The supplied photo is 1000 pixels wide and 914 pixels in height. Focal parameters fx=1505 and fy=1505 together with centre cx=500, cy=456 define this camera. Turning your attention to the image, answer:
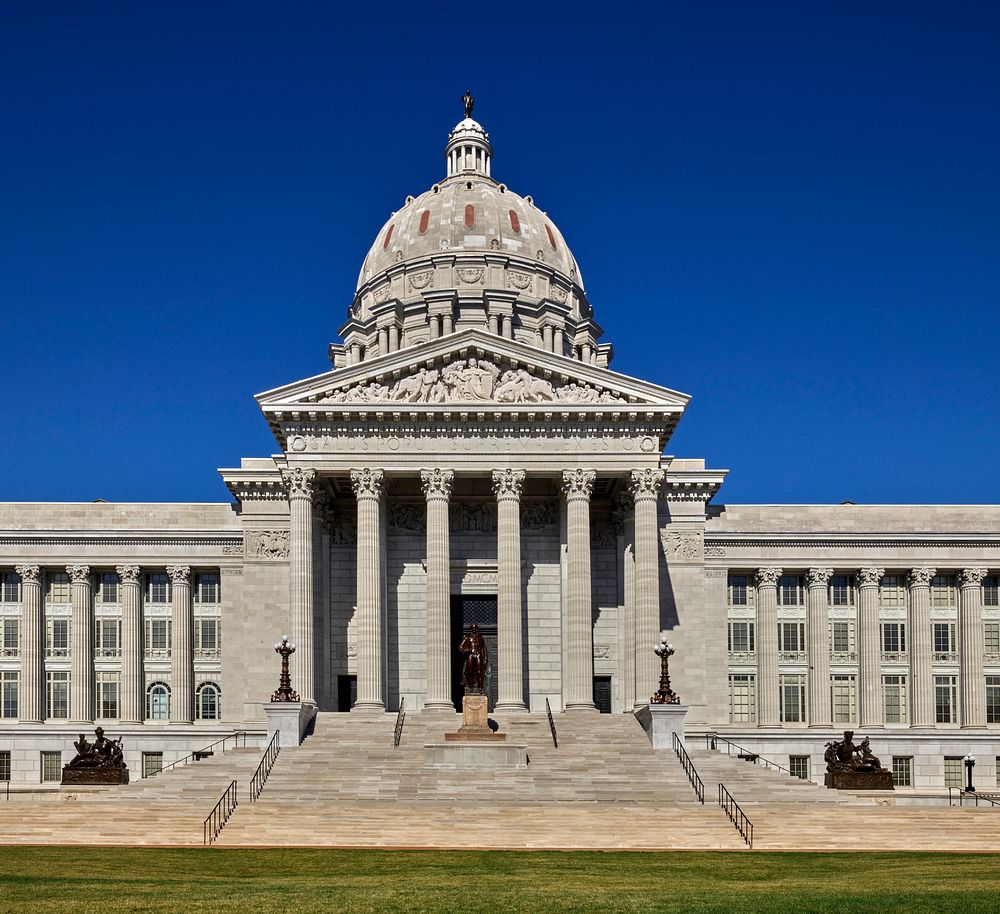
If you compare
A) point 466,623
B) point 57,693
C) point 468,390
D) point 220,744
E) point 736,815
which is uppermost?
point 468,390

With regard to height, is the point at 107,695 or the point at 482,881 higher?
the point at 107,695

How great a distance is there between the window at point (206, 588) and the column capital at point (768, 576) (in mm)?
26754

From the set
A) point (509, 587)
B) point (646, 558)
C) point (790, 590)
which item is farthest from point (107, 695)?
point (790, 590)

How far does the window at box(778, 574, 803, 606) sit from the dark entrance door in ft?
53.0

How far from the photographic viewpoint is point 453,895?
1190 inches

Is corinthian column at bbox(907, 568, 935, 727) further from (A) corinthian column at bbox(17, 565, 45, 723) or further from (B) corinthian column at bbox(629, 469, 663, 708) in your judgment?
(A) corinthian column at bbox(17, 565, 45, 723)

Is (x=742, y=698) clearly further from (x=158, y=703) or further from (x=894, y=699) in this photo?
(x=158, y=703)

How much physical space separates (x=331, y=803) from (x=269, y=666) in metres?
21.1

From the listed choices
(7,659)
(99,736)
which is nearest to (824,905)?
(99,736)

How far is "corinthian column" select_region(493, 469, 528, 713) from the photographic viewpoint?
2451 inches

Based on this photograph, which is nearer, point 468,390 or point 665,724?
point 665,724

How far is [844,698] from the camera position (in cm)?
7456

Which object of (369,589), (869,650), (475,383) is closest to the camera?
(369,589)

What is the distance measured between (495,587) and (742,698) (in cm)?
1533
